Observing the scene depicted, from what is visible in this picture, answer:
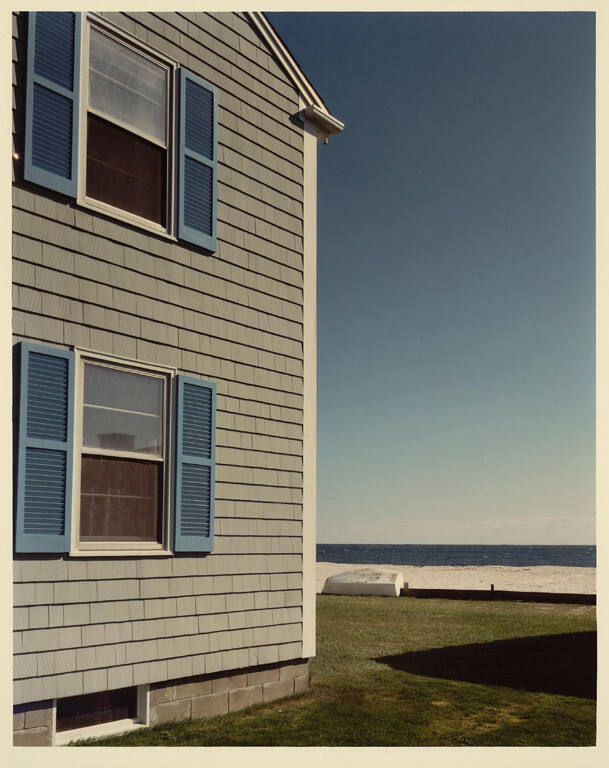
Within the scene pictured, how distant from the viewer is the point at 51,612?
17.1 ft

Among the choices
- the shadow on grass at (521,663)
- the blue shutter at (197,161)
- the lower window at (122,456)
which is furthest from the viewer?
the shadow on grass at (521,663)

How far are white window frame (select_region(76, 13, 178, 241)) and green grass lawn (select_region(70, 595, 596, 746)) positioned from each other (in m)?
3.74

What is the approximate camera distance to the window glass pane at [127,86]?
19.4 feet

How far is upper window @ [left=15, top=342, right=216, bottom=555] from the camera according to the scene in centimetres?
517

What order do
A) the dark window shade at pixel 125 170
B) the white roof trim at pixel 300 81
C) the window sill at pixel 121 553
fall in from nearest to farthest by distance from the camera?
the window sill at pixel 121 553 < the dark window shade at pixel 125 170 < the white roof trim at pixel 300 81

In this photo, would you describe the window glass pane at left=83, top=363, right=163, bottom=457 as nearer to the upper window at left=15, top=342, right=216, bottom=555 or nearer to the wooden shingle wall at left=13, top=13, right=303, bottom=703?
the upper window at left=15, top=342, right=216, bottom=555

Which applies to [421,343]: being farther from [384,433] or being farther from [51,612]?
[51,612]

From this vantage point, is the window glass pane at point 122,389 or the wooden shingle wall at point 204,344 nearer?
the wooden shingle wall at point 204,344

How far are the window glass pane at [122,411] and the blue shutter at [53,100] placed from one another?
4.35 ft

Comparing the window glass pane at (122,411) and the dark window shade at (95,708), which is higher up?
the window glass pane at (122,411)

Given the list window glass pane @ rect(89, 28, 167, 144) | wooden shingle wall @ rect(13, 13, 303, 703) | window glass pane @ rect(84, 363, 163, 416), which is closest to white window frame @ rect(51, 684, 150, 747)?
wooden shingle wall @ rect(13, 13, 303, 703)

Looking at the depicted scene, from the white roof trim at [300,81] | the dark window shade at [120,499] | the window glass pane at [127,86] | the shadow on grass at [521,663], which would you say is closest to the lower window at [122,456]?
the dark window shade at [120,499]

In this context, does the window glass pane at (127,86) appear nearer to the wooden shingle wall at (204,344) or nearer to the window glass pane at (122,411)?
the wooden shingle wall at (204,344)

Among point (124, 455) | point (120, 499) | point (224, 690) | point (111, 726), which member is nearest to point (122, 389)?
point (124, 455)
